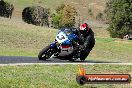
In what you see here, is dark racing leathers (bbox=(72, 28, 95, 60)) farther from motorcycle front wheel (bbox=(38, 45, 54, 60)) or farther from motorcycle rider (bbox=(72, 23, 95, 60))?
motorcycle front wheel (bbox=(38, 45, 54, 60))

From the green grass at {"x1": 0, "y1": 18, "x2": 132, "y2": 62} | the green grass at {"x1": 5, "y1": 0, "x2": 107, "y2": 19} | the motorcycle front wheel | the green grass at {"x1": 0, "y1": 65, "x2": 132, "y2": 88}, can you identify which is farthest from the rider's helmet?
A: the green grass at {"x1": 5, "y1": 0, "x2": 107, "y2": 19}

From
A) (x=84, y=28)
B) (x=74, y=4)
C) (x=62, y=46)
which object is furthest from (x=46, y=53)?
(x=74, y=4)

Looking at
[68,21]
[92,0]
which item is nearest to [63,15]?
[68,21]

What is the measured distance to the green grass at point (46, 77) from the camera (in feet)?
36.8

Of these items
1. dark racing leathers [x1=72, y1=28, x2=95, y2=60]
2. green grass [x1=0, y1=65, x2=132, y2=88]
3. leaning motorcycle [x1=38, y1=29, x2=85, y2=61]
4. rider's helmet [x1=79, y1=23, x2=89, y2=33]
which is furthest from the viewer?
dark racing leathers [x1=72, y1=28, x2=95, y2=60]

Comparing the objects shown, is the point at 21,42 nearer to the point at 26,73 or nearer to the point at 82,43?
the point at 82,43

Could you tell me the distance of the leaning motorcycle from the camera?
20156 millimetres

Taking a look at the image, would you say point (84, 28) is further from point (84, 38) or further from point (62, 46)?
point (62, 46)

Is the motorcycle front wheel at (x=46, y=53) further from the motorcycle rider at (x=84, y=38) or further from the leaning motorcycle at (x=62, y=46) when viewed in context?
the motorcycle rider at (x=84, y=38)

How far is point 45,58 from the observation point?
20484 millimetres

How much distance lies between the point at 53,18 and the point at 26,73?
104961 millimetres

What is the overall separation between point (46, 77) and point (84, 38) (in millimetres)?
7786

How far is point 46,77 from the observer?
12.9m

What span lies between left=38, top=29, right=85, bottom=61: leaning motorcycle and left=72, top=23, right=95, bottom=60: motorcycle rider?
196mm
